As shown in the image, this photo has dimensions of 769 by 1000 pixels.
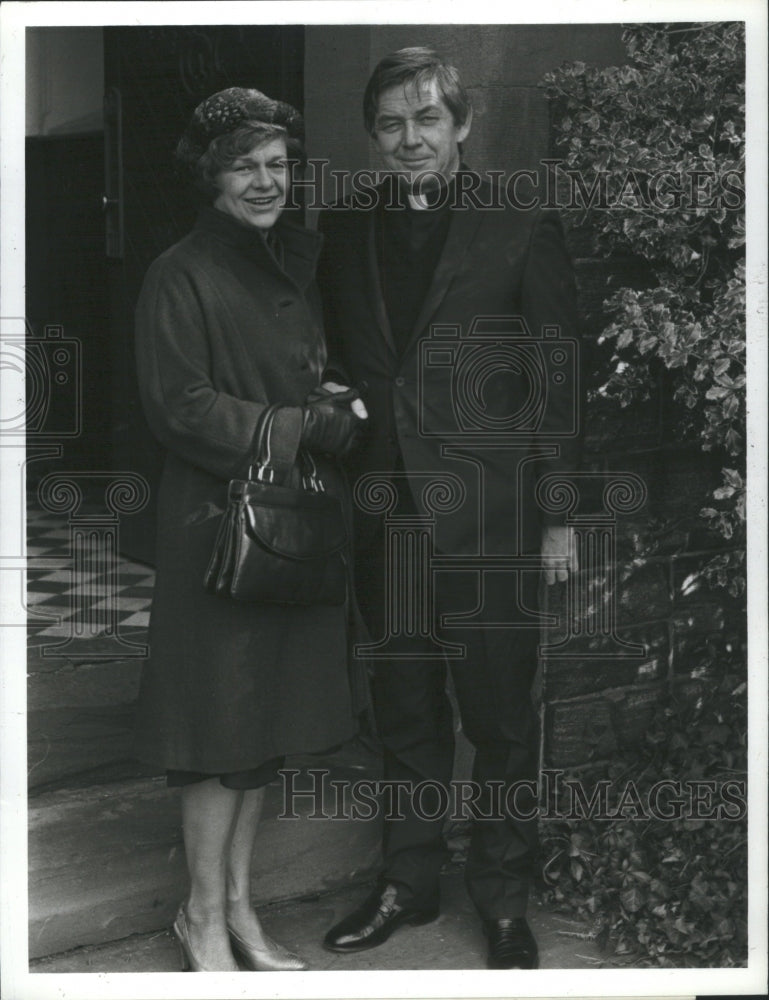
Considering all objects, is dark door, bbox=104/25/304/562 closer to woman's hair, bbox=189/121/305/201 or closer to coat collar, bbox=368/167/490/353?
woman's hair, bbox=189/121/305/201

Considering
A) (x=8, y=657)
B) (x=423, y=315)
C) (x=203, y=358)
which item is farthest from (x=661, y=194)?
(x=8, y=657)

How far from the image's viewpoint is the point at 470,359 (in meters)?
4.12

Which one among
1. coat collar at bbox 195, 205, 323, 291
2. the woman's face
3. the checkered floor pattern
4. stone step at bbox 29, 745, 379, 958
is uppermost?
the woman's face

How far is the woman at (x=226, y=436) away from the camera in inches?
154

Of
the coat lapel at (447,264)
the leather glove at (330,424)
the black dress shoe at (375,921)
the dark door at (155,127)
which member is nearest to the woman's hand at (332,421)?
the leather glove at (330,424)

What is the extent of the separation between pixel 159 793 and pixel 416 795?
2.39ft

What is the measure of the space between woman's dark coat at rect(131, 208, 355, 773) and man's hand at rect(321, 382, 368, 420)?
39mm

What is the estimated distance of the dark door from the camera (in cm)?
407

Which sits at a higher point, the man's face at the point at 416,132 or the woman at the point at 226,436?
the man's face at the point at 416,132

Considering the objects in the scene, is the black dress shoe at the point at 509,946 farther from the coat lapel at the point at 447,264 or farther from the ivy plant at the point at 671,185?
the coat lapel at the point at 447,264

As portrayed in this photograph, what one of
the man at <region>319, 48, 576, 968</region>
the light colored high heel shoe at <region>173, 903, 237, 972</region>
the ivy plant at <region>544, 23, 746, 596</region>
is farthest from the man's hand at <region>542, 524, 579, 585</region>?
the light colored high heel shoe at <region>173, 903, 237, 972</region>

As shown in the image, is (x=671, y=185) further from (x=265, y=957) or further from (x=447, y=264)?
(x=265, y=957)

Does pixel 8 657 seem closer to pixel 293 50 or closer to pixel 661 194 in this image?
pixel 293 50

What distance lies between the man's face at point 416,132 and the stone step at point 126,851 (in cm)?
158
